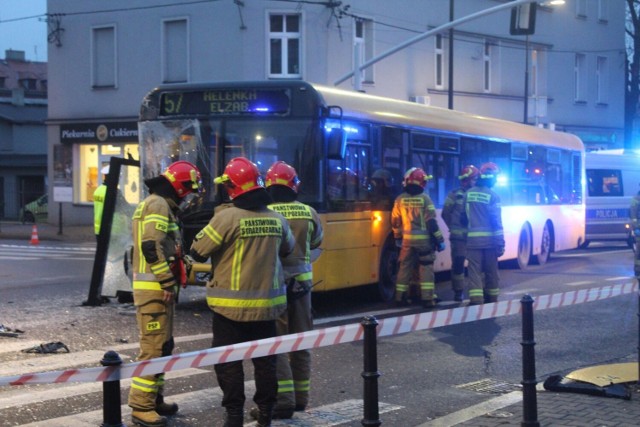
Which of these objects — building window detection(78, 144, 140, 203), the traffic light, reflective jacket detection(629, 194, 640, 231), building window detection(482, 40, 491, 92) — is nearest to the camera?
reflective jacket detection(629, 194, 640, 231)

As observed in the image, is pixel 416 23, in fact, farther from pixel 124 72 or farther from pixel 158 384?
pixel 158 384

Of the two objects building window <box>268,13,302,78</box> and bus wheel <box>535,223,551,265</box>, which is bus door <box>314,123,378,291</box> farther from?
building window <box>268,13,302,78</box>

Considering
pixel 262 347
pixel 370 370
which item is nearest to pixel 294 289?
pixel 262 347

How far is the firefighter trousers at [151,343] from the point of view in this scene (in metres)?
6.69

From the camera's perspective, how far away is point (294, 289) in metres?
7.02

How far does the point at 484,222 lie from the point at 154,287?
21.7 feet

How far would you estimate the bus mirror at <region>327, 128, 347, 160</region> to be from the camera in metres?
11.7

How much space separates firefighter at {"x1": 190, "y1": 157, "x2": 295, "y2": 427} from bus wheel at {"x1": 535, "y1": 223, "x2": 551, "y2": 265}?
14.3m

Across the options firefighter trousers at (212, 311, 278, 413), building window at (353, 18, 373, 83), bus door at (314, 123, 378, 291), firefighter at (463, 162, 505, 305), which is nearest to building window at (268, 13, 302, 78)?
building window at (353, 18, 373, 83)

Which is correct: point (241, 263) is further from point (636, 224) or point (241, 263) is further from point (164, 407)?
point (636, 224)

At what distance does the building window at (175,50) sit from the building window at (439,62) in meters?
9.44

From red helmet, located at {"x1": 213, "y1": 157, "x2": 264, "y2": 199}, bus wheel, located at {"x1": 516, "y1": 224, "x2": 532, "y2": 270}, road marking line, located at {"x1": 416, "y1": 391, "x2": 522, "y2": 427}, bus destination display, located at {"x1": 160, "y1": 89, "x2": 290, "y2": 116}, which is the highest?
bus destination display, located at {"x1": 160, "y1": 89, "x2": 290, "y2": 116}

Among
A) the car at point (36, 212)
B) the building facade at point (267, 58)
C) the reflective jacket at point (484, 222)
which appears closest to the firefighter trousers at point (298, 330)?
the reflective jacket at point (484, 222)

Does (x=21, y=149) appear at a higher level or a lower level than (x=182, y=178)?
higher
